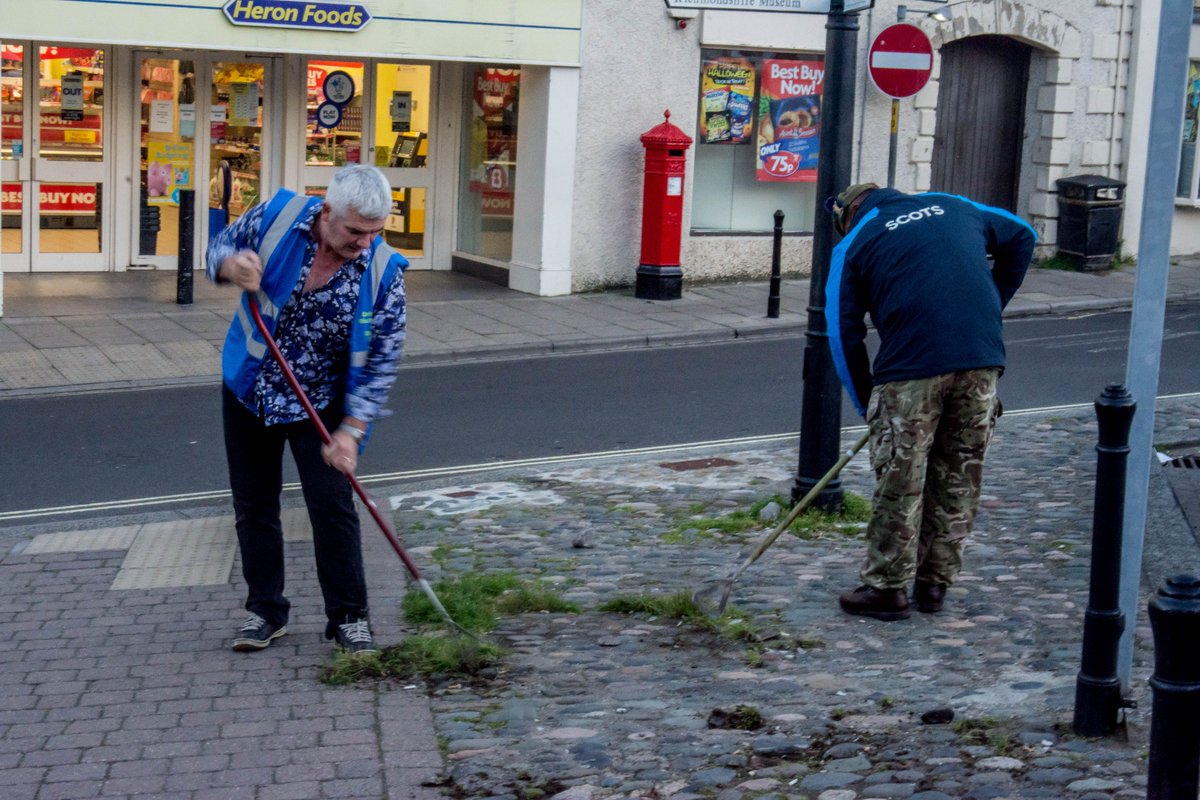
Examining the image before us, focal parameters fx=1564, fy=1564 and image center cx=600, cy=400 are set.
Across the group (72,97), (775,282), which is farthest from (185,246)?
(775,282)

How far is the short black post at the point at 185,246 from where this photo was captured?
552 inches

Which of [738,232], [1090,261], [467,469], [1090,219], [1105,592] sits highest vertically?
[1090,219]

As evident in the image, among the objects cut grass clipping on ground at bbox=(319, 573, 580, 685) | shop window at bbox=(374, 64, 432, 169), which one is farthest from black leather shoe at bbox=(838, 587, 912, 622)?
shop window at bbox=(374, 64, 432, 169)

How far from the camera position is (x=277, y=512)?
5434 mm

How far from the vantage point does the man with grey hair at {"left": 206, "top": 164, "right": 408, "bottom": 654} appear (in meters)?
5.09

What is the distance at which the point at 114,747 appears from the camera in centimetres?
445

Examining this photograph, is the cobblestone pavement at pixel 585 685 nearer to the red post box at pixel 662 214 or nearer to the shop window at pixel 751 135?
the red post box at pixel 662 214

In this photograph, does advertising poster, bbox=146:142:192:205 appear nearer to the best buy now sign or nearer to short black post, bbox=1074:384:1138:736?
the best buy now sign

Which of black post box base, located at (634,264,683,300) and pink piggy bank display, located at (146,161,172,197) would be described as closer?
black post box base, located at (634,264,683,300)

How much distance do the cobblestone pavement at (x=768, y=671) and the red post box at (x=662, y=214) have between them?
27.2ft

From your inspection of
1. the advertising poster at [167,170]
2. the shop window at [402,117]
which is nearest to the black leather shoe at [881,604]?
the advertising poster at [167,170]

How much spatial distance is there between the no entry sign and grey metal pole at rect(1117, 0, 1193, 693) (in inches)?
390

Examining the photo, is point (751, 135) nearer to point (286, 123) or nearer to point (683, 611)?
point (286, 123)

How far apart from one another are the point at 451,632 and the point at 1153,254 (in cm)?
263
